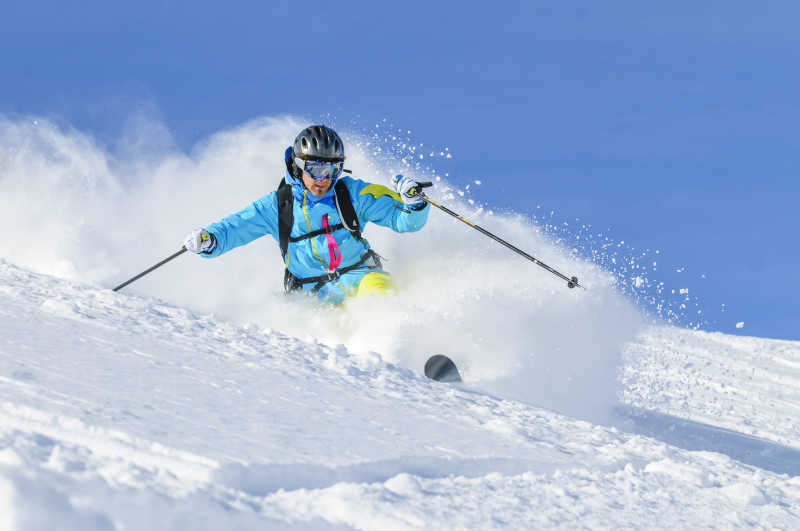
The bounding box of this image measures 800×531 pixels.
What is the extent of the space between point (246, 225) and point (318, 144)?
3.78 feet

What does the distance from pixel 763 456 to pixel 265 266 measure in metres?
6.71

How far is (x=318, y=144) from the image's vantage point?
645 centimetres

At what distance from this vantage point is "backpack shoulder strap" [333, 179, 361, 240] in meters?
6.84

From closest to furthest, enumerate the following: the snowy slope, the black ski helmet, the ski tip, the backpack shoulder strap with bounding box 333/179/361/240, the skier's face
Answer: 1. the snowy slope
2. the ski tip
3. the black ski helmet
4. the skier's face
5. the backpack shoulder strap with bounding box 333/179/361/240

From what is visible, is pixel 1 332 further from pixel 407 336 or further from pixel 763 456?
pixel 763 456

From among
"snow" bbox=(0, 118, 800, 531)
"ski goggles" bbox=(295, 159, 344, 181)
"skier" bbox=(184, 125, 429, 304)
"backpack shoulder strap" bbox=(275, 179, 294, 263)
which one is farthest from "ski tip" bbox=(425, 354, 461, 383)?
"backpack shoulder strap" bbox=(275, 179, 294, 263)

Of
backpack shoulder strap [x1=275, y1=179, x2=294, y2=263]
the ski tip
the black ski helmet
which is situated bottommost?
the ski tip

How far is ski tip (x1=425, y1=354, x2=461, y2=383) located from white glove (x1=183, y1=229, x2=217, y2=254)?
257cm

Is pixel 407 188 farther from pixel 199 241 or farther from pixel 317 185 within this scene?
pixel 199 241

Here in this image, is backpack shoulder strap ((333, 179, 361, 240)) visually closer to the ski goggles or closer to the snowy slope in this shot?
the ski goggles

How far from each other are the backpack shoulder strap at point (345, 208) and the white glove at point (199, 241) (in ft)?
3.89

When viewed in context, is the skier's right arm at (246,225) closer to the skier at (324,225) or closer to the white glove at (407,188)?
the skier at (324,225)

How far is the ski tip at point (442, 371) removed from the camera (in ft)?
17.0

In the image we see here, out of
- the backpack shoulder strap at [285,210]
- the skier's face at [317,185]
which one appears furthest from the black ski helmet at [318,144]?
the backpack shoulder strap at [285,210]
